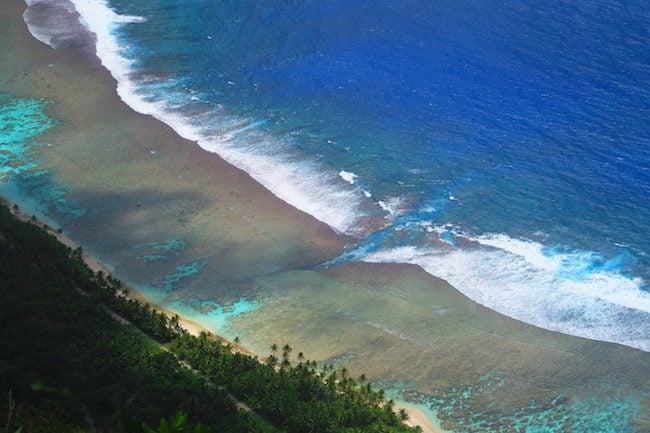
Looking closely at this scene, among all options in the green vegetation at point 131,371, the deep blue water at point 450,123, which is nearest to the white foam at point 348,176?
the deep blue water at point 450,123

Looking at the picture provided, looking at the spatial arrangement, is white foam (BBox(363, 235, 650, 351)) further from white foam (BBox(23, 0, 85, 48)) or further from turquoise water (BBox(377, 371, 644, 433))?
white foam (BBox(23, 0, 85, 48))

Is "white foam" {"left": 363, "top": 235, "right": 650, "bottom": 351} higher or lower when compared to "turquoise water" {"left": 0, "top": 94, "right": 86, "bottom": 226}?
higher

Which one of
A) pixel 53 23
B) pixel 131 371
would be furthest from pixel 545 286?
pixel 53 23

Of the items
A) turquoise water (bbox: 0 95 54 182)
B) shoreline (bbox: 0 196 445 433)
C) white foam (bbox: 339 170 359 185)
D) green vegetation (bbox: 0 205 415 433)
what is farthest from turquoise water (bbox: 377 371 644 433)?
turquoise water (bbox: 0 95 54 182)

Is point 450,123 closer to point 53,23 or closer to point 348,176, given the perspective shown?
point 348,176

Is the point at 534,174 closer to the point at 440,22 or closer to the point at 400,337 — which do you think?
the point at 400,337

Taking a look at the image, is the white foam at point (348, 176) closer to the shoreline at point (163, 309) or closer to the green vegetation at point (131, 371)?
the shoreline at point (163, 309)
